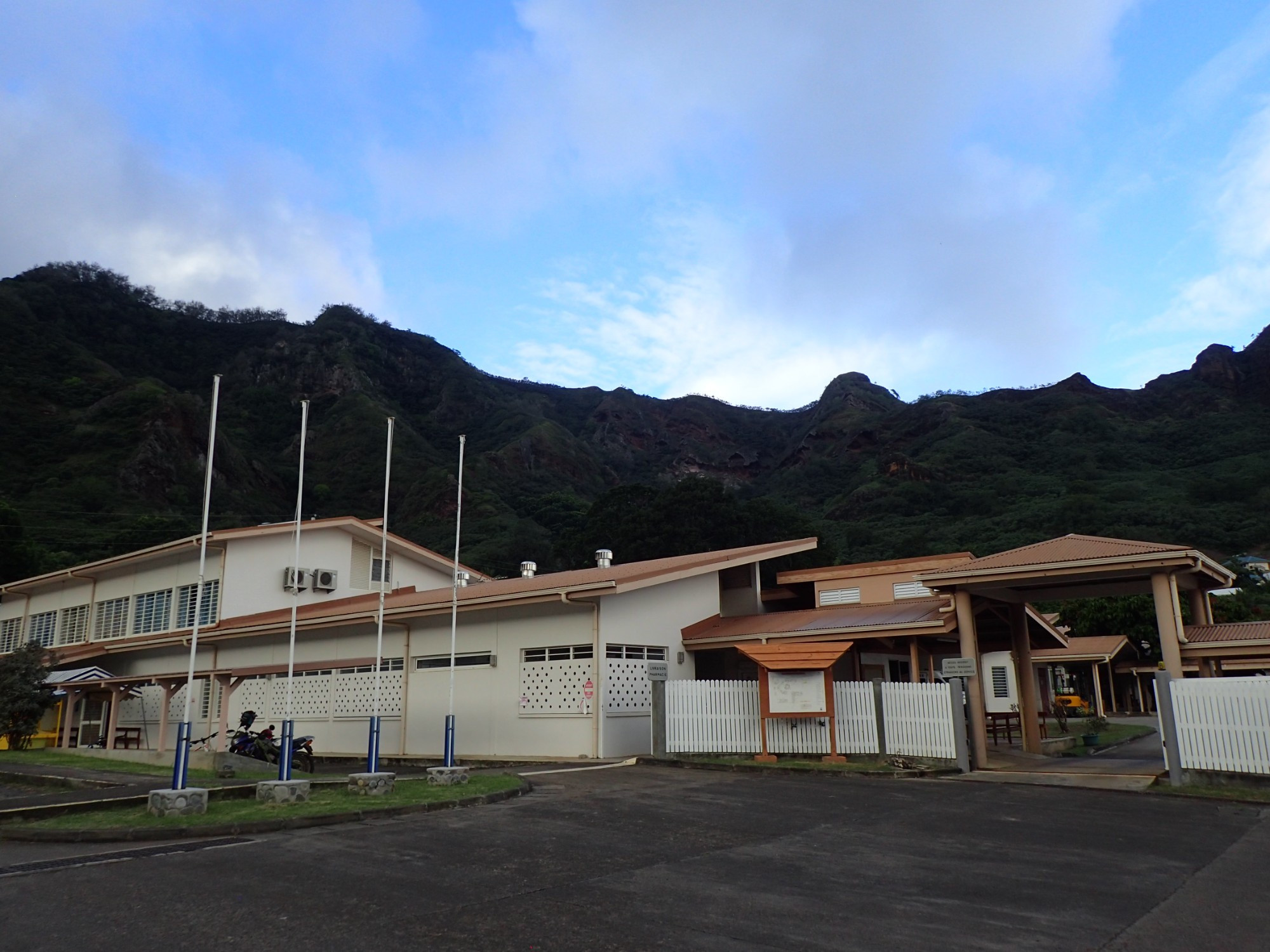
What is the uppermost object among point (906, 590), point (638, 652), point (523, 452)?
point (523, 452)

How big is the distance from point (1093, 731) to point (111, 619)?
106 ft

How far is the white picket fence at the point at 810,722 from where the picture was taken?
53.5 ft

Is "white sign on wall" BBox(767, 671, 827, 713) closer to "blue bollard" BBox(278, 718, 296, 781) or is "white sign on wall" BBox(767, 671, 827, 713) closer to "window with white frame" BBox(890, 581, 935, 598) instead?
"blue bollard" BBox(278, 718, 296, 781)

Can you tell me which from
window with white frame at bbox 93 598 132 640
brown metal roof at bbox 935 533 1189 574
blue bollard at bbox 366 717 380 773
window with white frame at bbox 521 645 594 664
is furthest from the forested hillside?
blue bollard at bbox 366 717 380 773

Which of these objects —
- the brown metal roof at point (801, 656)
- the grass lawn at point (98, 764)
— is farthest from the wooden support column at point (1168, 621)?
the grass lawn at point (98, 764)

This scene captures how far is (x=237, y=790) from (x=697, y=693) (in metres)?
8.57

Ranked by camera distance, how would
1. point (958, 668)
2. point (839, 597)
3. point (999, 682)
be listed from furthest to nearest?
1. point (999, 682)
2. point (839, 597)
3. point (958, 668)

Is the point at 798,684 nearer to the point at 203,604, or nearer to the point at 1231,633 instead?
the point at 1231,633

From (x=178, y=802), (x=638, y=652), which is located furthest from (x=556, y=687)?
(x=178, y=802)

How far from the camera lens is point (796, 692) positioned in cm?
1678

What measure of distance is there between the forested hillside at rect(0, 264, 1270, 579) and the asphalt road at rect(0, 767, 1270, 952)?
167 ft

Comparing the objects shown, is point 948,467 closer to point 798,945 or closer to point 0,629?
point 0,629

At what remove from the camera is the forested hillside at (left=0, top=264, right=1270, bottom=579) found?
63625 millimetres

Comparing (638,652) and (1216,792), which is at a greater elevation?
(638,652)
